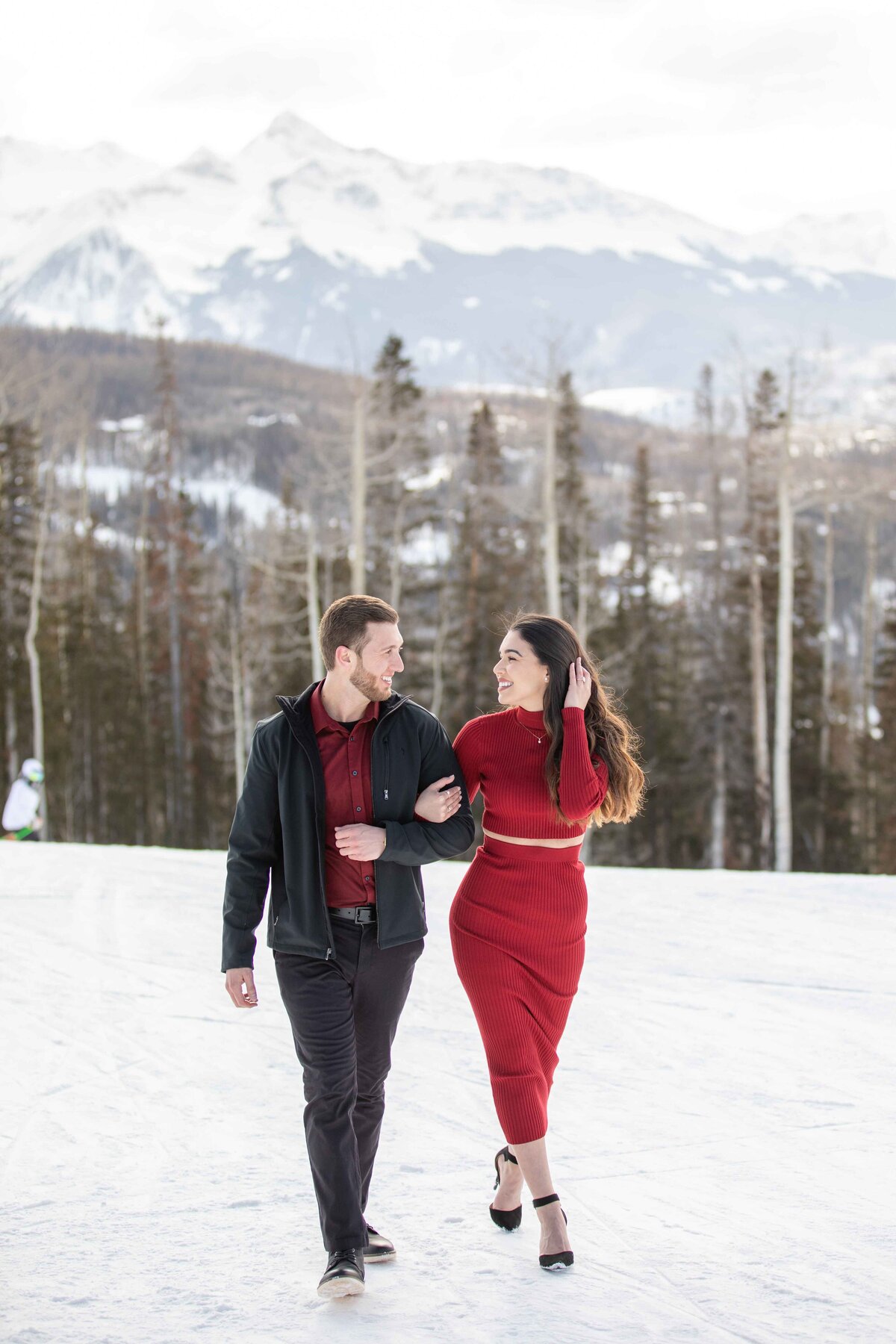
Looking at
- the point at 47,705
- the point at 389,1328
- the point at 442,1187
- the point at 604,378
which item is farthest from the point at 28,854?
the point at 47,705

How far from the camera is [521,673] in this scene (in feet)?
12.1

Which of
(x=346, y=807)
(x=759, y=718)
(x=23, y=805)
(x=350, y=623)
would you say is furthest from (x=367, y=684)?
(x=759, y=718)

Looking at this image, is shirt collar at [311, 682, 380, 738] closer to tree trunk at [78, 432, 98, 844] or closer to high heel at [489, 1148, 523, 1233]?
high heel at [489, 1148, 523, 1233]

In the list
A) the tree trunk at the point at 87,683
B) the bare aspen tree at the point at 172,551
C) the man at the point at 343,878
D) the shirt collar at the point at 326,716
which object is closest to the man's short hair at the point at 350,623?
the man at the point at 343,878

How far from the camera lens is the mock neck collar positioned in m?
3.73

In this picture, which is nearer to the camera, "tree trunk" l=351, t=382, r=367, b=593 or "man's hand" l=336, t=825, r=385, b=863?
"man's hand" l=336, t=825, r=385, b=863

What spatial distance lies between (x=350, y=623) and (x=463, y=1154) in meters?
2.13

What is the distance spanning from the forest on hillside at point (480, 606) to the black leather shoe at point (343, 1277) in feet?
67.7

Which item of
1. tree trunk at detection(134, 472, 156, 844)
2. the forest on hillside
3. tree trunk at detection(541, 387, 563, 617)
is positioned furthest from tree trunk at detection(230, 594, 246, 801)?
tree trunk at detection(541, 387, 563, 617)

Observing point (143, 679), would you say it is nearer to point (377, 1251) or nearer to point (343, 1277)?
point (377, 1251)

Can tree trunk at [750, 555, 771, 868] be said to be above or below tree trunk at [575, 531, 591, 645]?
below

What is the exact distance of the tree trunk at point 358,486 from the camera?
2345 cm

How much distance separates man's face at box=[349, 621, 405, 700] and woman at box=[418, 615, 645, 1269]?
1.09ft

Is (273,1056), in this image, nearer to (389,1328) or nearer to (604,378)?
(389,1328)
